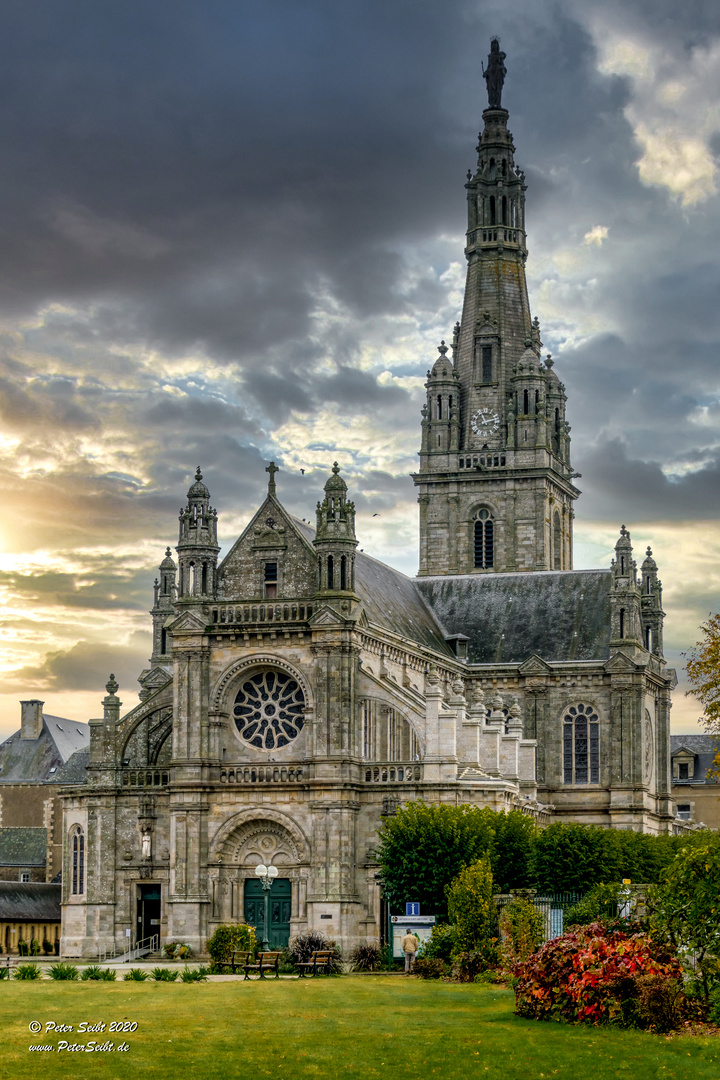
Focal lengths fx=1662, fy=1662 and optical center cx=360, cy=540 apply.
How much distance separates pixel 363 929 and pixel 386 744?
25.1 feet

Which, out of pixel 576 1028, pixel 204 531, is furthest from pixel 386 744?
pixel 576 1028

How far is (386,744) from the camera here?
6838 cm

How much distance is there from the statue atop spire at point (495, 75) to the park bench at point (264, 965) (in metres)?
70.4

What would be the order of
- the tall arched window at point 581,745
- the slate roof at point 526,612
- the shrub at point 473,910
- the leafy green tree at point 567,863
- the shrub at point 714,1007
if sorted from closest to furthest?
the shrub at point 714,1007 < the shrub at point 473,910 < the leafy green tree at point 567,863 < the tall arched window at point 581,745 < the slate roof at point 526,612

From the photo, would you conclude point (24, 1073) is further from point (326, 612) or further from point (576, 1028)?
point (326, 612)

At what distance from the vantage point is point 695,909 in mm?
35281

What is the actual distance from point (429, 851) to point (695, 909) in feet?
77.8

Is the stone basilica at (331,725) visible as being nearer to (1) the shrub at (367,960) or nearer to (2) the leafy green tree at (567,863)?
(2) the leafy green tree at (567,863)

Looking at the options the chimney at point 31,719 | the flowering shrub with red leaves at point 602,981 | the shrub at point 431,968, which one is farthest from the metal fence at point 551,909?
the chimney at point 31,719

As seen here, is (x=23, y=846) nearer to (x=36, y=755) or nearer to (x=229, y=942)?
(x=36, y=755)

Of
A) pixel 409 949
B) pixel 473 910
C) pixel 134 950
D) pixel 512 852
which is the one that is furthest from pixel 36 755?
pixel 473 910

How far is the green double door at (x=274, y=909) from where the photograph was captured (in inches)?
2601

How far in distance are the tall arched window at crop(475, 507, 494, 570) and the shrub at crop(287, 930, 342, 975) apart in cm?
4314

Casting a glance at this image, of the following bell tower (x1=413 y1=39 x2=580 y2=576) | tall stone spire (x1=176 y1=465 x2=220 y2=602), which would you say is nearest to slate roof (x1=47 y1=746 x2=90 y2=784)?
bell tower (x1=413 y1=39 x2=580 y2=576)
